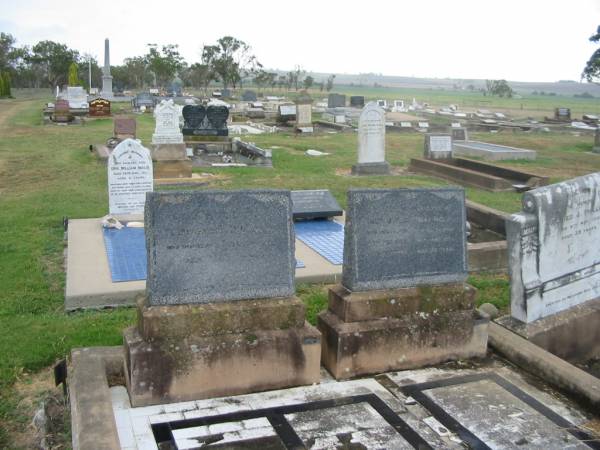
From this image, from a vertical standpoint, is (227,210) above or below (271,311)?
above

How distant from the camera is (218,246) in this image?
14.5ft

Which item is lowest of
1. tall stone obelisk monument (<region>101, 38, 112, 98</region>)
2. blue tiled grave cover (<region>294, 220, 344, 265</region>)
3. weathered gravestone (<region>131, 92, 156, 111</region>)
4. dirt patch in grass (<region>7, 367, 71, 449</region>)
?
dirt patch in grass (<region>7, 367, 71, 449</region>)

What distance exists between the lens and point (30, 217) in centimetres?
1027

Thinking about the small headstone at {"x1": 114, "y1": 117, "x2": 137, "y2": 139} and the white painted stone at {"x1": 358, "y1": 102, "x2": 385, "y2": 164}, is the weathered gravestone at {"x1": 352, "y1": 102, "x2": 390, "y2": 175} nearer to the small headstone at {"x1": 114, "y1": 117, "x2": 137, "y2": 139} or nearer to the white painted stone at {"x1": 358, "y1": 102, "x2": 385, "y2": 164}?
the white painted stone at {"x1": 358, "y1": 102, "x2": 385, "y2": 164}

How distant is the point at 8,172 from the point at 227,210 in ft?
40.8

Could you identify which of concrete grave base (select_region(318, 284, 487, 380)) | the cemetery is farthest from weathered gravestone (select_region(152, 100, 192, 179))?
concrete grave base (select_region(318, 284, 487, 380))

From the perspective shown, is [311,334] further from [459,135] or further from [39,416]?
[459,135]

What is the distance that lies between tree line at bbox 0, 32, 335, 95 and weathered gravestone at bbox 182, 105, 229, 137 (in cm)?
4838

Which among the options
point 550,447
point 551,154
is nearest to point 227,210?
point 550,447

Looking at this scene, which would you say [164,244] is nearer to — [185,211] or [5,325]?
[185,211]

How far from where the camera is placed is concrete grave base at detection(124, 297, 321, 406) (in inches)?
165

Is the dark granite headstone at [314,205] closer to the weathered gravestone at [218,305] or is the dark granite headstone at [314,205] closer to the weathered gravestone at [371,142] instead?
Answer: the weathered gravestone at [218,305]

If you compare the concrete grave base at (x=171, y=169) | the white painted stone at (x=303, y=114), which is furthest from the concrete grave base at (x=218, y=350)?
the white painted stone at (x=303, y=114)

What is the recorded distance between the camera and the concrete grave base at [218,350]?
4.18 meters
